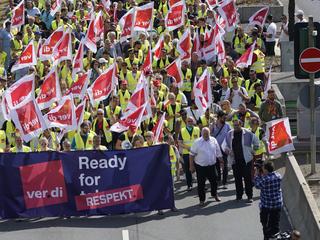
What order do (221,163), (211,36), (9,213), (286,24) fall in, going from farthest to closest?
(286,24) → (211,36) → (221,163) → (9,213)

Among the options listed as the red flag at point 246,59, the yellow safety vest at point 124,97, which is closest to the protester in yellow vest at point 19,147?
the yellow safety vest at point 124,97

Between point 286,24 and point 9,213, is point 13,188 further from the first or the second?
point 286,24

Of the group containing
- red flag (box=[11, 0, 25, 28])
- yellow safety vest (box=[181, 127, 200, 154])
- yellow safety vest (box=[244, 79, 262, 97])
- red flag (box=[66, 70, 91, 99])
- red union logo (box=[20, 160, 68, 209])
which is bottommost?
red union logo (box=[20, 160, 68, 209])

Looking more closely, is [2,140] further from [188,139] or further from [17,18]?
[17,18]

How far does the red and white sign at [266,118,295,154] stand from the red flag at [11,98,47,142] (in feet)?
14.0

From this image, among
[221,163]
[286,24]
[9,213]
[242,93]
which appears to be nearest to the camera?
[9,213]

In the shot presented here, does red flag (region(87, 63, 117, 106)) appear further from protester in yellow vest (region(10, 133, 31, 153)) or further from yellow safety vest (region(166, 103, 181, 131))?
protester in yellow vest (region(10, 133, 31, 153))

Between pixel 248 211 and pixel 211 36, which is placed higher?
pixel 211 36

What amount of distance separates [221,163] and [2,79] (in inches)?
263

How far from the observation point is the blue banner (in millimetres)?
23438

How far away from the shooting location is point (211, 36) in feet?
102

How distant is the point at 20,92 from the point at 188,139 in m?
3.29

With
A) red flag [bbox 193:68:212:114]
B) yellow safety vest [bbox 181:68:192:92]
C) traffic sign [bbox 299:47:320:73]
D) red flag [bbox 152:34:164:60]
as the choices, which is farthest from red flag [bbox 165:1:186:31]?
traffic sign [bbox 299:47:320:73]

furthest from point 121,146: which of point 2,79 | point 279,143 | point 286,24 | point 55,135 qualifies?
point 286,24
